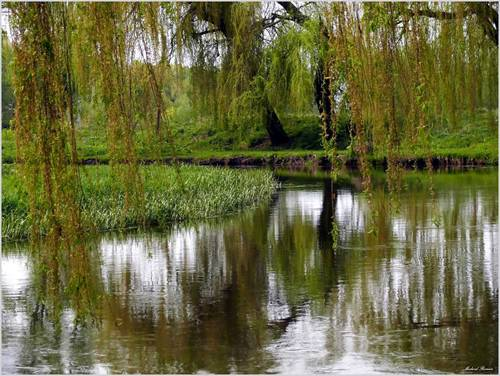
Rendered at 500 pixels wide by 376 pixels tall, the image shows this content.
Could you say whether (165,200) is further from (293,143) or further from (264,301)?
(293,143)

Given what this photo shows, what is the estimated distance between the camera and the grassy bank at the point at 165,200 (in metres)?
13.9

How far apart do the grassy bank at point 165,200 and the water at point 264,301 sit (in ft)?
2.42

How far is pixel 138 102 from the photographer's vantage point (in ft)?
29.8

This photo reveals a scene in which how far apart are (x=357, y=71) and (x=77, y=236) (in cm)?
230

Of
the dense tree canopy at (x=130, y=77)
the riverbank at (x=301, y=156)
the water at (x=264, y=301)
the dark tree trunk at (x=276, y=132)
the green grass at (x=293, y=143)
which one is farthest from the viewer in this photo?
the dark tree trunk at (x=276, y=132)

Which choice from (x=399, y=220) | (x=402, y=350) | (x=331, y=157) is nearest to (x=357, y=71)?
(x=331, y=157)

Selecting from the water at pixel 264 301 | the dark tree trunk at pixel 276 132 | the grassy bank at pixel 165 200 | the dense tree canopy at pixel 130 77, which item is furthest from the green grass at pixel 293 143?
the dense tree canopy at pixel 130 77

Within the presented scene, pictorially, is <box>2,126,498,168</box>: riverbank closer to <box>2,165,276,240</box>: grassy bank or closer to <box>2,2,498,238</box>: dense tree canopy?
<box>2,165,276,240</box>: grassy bank

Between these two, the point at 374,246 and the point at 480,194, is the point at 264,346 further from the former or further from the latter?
the point at 480,194

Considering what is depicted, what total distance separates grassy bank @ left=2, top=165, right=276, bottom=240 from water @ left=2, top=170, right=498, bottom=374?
29.0 inches

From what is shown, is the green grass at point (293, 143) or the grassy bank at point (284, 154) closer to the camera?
the grassy bank at point (284, 154)

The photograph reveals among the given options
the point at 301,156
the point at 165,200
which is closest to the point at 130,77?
the point at 165,200

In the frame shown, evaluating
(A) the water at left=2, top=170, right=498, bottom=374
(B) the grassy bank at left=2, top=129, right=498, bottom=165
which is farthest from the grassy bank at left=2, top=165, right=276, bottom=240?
(B) the grassy bank at left=2, top=129, right=498, bottom=165

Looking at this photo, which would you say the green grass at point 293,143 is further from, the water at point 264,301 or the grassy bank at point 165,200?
the water at point 264,301
